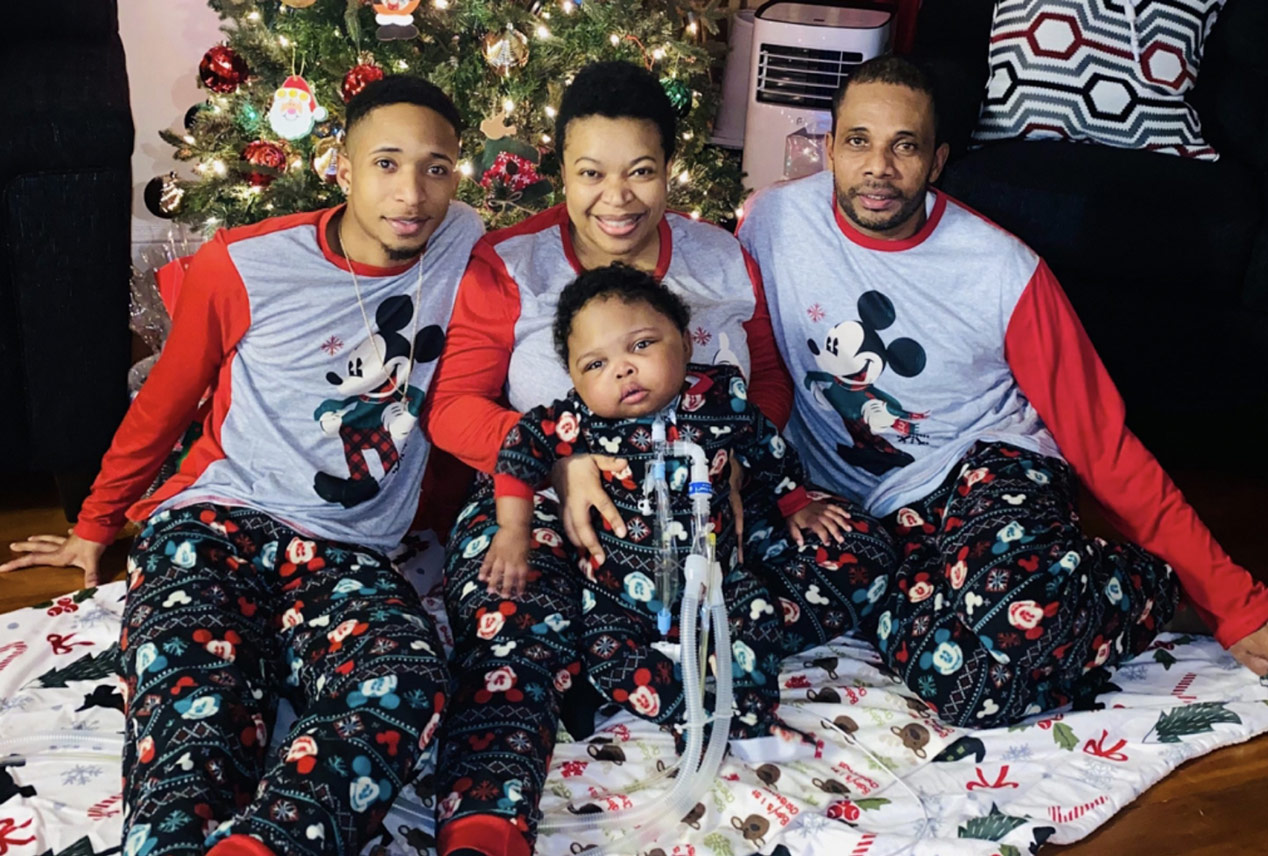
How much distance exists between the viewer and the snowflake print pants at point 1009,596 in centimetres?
159

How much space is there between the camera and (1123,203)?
7.59ft

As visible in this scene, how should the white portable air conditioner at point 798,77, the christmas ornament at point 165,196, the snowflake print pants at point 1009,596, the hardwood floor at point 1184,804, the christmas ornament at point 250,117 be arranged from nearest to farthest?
the hardwood floor at point 1184,804 < the snowflake print pants at point 1009,596 < the christmas ornament at point 250,117 < the christmas ornament at point 165,196 < the white portable air conditioner at point 798,77

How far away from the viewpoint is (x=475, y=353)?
68.3 inches

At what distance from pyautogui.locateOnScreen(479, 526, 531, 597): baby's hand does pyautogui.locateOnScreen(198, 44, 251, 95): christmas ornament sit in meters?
1.21

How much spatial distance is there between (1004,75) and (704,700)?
64.1 inches

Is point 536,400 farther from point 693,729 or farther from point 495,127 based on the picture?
point 495,127

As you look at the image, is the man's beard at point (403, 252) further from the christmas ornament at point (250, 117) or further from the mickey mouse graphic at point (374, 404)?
the christmas ornament at point (250, 117)

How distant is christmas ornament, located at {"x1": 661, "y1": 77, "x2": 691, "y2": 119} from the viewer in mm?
2285

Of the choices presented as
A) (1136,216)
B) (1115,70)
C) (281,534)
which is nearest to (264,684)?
(281,534)

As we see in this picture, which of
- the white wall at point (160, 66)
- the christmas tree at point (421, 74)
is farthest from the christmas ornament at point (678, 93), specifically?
the white wall at point (160, 66)

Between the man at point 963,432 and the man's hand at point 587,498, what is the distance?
0.39m

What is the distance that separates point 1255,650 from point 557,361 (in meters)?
1.02

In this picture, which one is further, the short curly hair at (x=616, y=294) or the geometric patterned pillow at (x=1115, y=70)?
the geometric patterned pillow at (x=1115, y=70)

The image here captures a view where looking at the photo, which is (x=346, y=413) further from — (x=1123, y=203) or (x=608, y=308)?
(x=1123, y=203)
